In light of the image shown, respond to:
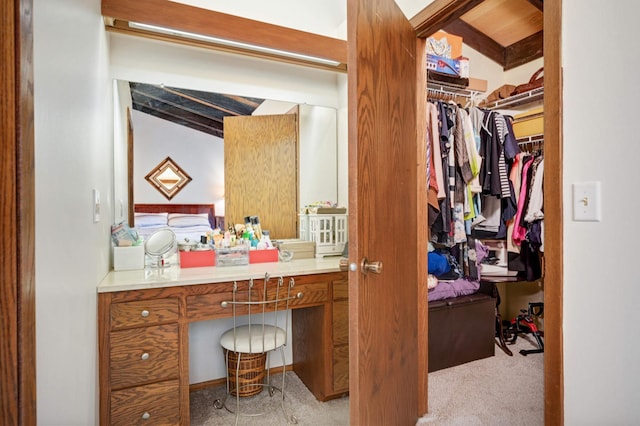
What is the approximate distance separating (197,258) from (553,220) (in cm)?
180

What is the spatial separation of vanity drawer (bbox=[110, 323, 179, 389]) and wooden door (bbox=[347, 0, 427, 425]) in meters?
0.92

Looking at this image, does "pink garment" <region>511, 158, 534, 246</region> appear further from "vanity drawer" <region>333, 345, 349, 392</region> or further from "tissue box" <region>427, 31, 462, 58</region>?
"vanity drawer" <region>333, 345, 349, 392</region>

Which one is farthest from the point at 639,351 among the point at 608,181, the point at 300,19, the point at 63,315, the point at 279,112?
the point at 300,19

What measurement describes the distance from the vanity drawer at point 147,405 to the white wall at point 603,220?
1629 millimetres

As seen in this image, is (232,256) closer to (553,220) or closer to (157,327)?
(157,327)

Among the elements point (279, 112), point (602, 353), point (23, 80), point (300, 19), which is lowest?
point (602, 353)

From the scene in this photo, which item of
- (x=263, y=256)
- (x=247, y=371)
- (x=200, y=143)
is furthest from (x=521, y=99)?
(x=247, y=371)

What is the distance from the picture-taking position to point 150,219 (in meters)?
2.25

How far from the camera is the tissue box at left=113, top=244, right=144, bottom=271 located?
1.91m

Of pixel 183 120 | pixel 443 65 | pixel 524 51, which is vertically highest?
pixel 524 51

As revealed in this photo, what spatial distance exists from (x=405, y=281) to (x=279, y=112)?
1.57m

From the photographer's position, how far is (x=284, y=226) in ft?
8.41

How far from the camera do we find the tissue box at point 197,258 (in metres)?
2.06

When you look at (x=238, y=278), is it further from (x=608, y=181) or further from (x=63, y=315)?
(x=608, y=181)
